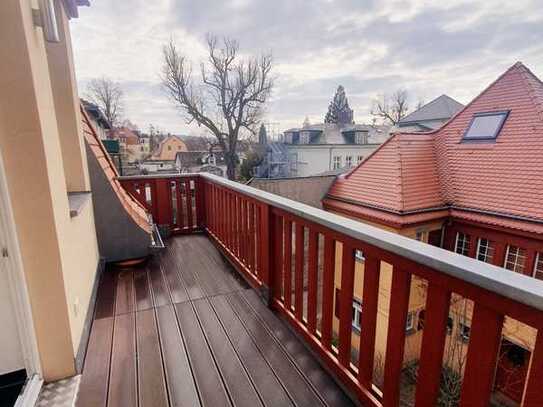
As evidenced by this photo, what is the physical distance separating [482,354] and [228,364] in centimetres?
125

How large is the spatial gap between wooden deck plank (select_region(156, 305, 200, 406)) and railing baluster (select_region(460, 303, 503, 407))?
1138 mm

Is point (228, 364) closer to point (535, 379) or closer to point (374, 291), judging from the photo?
point (374, 291)

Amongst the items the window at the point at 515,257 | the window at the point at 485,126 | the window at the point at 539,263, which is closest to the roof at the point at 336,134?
the window at the point at 485,126

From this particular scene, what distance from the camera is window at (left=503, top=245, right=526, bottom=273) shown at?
7024mm

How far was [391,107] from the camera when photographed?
27.2 meters

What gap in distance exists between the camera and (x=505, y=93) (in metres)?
9.01

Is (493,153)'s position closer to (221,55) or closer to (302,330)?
(302,330)

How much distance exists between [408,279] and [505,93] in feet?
36.2

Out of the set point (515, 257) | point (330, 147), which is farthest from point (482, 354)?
point (330, 147)

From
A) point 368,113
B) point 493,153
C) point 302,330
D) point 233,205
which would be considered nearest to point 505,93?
point 493,153

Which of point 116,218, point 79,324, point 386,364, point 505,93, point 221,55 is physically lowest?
point 79,324

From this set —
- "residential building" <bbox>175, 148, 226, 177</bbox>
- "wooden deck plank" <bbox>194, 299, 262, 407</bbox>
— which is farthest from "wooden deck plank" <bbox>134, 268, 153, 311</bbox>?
"residential building" <bbox>175, 148, 226, 177</bbox>

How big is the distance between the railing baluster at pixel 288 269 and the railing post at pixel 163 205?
2428 mm

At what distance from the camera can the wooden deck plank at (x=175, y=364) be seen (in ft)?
4.61
